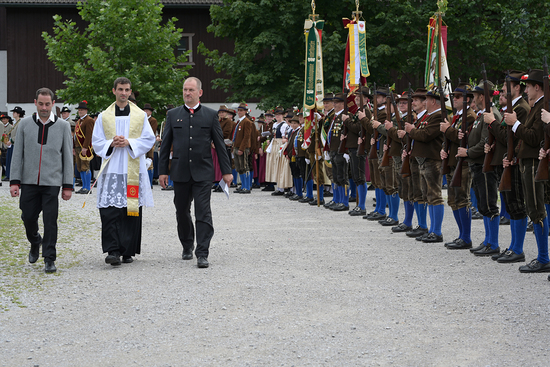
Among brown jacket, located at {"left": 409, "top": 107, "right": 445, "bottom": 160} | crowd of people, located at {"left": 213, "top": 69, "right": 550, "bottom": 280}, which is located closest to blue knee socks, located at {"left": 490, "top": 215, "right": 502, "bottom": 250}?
crowd of people, located at {"left": 213, "top": 69, "right": 550, "bottom": 280}

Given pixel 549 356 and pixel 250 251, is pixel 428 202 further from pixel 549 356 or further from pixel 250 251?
pixel 549 356

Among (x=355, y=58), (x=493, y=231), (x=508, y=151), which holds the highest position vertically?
(x=355, y=58)

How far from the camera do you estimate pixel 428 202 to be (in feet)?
32.8

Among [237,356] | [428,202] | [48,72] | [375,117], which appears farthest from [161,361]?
[48,72]

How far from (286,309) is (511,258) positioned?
334 cm

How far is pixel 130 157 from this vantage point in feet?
27.9

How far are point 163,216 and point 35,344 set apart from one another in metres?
8.21

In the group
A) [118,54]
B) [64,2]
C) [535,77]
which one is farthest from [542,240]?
[64,2]

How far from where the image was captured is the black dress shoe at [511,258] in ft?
27.2

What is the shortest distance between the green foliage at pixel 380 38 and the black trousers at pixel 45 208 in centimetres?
2220

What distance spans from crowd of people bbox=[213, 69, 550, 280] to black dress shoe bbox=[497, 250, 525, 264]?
0.04 ft

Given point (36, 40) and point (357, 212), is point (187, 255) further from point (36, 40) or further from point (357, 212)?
point (36, 40)

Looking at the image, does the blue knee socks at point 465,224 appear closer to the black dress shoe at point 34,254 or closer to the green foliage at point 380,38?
the black dress shoe at point 34,254

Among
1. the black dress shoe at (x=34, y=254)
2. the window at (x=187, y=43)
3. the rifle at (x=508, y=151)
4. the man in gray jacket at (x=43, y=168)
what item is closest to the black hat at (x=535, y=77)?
the rifle at (x=508, y=151)
